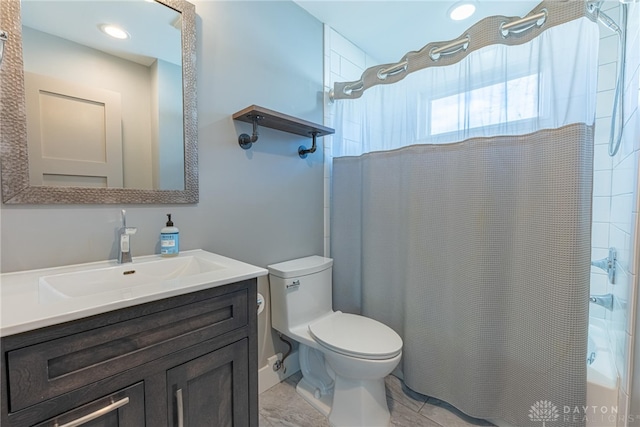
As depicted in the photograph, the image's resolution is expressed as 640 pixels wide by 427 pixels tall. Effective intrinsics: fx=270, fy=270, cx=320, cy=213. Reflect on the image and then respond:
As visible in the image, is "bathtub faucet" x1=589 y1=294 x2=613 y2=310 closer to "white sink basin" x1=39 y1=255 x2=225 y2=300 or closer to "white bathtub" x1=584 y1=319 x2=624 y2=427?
"white bathtub" x1=584 y1=319 x2=624 y2=427

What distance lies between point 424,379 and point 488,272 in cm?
70

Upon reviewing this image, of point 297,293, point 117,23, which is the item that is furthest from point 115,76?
point 297,293

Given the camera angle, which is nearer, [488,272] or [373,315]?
[488,272]

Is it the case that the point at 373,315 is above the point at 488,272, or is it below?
below

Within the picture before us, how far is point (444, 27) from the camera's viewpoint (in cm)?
184

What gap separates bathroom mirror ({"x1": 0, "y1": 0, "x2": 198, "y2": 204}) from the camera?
90 centimetres

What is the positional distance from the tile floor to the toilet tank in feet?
1.28

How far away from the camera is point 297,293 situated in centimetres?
152

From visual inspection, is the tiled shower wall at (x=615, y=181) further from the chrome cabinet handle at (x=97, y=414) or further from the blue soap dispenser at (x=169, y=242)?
the chrome cabinet handle at (x=97, y=414)

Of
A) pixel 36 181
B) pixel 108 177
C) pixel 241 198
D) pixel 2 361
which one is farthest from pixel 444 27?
pixel 2 361

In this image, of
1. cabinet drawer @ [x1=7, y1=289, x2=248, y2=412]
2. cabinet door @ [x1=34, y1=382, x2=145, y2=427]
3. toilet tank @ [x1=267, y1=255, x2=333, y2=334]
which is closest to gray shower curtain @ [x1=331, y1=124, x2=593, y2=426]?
toilet tank @ [x1=267, y1=255, x2=333, y2=334]

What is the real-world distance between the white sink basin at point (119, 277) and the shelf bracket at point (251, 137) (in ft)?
2.07

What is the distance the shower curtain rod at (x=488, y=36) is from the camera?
1057mm

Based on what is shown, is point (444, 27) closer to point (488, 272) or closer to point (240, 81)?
point (240, 81)
